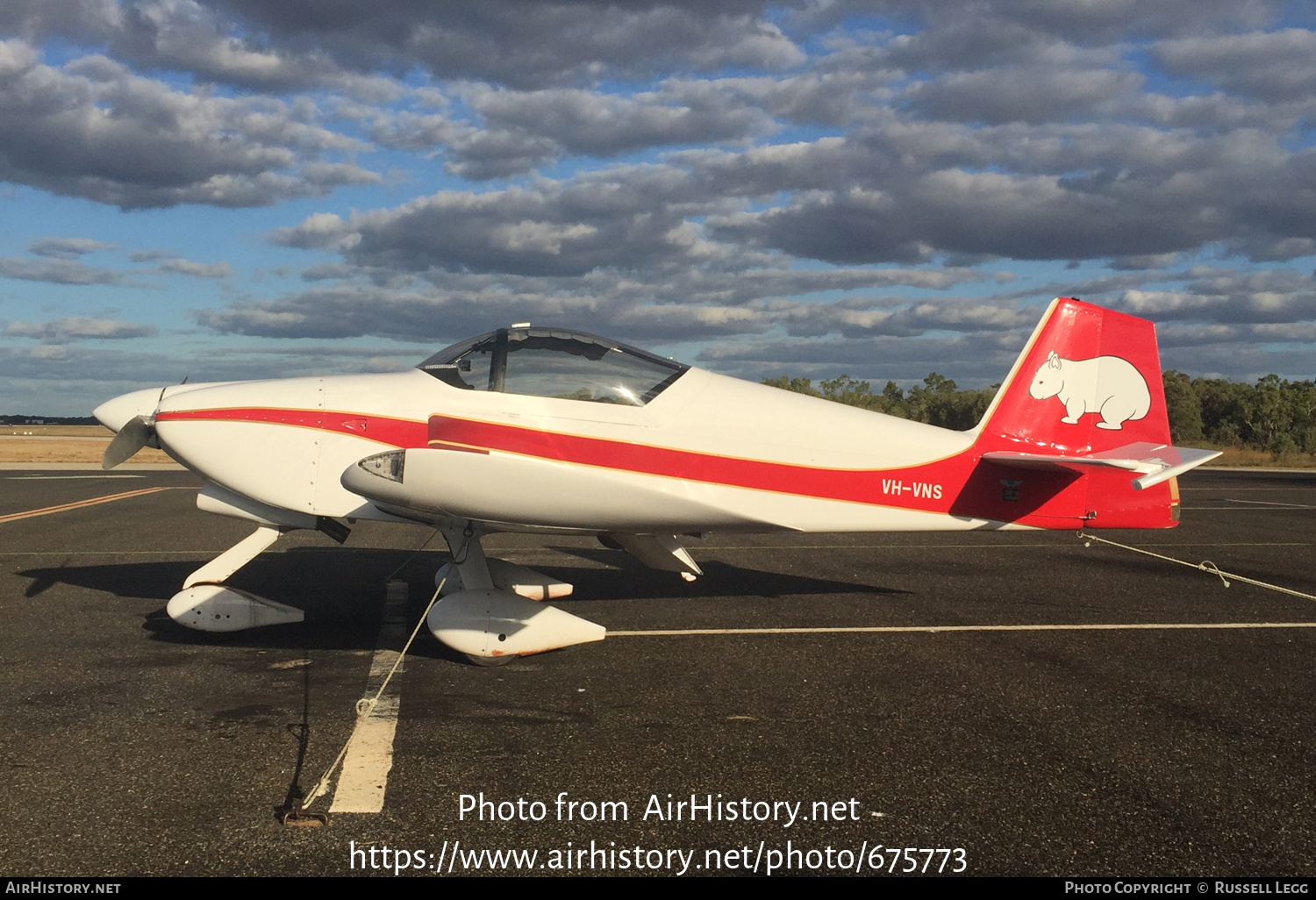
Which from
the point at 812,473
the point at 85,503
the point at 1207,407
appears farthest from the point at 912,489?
the point at 1207,407

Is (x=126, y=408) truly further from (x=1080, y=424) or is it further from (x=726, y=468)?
(x=1080, y=424)

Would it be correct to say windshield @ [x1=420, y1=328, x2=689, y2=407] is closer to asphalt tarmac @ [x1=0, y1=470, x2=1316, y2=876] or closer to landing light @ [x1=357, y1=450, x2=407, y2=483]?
landing light @ [x1=357, y1=450, x2=407, y2=483]

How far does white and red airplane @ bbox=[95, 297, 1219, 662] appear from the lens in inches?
253

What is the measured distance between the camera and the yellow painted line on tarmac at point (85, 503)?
52.2ft

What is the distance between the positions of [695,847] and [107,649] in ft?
17.6

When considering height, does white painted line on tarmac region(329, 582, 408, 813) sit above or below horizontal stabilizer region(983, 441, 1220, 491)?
below

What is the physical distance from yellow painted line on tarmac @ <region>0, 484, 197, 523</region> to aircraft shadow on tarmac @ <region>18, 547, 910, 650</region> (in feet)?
22.2

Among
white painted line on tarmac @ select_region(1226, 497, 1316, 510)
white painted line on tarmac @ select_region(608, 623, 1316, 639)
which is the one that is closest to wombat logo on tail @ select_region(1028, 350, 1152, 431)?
white painted line on tarmac @ select_region(608, 623, 1316, 639)

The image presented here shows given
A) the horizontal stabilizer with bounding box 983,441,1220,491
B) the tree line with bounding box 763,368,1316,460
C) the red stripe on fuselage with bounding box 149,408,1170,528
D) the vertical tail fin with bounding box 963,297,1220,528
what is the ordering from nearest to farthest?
the red stripe on fuselage with bounding box 149,408,1170,528 < the horizontal stabilizer with bounding box 983,441,1220,491 < the vertical tail fin with bounding box 963,297,1220,528 < the tree line with bounding box 763,368,1316,460

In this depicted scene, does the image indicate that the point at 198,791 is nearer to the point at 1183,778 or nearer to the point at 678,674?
the point at 678,674

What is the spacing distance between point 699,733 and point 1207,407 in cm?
6980

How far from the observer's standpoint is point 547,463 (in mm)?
6332

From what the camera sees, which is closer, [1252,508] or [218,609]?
[218,609]

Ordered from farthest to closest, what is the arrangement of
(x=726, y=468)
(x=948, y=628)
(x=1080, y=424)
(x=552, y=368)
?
(x=1080, y=424), (x=948, y=628), (x=726, y=468), (x=552, y=368)
